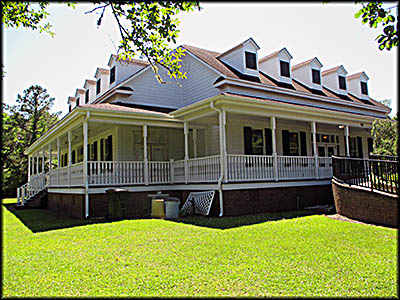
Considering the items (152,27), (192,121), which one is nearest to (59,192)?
(192,121)

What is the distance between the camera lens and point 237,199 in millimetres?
12953

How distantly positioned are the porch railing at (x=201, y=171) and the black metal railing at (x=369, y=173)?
2110mm

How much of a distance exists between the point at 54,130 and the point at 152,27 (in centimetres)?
1465

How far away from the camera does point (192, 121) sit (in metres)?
16.0

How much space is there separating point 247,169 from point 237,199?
4.88ft

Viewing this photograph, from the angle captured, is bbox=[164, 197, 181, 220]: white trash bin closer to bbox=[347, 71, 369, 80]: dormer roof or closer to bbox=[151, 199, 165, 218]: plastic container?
bbox=[151, 199, 165, 218]: plastic container

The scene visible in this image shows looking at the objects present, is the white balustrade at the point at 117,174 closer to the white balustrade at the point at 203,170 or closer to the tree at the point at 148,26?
the white balustrade at the point at 203,170

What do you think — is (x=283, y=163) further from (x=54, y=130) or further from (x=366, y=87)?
(x=366, y=87)

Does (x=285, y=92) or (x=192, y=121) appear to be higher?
(x=285, y=92)

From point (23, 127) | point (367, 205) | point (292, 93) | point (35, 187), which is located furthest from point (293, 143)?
point (23, 127)

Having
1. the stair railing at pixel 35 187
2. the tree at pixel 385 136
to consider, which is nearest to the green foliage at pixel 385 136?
the tree at pixel 385 136

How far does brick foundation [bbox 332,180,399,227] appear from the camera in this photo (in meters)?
10.3

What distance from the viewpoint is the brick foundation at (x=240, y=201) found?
12.9m

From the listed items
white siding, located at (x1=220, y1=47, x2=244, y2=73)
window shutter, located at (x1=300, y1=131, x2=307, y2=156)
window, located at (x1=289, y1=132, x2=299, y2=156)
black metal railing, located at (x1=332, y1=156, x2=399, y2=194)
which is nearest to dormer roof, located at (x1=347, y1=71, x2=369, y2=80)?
window shutter, located at (x1=300, y1=131, x2=307, y2=156)
